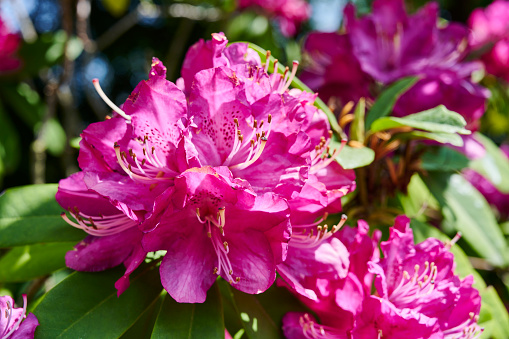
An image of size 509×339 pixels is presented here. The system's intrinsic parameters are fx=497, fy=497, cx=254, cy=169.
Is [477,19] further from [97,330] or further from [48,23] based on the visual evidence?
[48,23]

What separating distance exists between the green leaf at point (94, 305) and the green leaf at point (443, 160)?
2.48 feet

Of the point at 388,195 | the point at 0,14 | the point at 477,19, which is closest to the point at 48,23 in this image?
the point at 0,14

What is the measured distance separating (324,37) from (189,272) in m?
0.95

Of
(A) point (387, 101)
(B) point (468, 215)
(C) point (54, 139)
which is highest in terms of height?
(A) point (387, 101)

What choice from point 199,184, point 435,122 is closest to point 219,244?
point 199,184

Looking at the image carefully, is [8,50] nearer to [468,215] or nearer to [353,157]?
[353,157]

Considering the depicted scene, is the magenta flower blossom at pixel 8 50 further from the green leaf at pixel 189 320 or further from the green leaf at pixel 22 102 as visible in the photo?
the green leaf at pixel 189 320

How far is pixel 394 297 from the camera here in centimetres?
88

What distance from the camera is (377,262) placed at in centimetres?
88

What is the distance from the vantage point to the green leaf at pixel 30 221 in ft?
2.87

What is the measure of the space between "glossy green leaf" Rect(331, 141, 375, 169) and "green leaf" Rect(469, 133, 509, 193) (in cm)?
56

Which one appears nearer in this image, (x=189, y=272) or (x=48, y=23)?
(x=189, y=272)

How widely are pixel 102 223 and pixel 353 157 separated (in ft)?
1.52

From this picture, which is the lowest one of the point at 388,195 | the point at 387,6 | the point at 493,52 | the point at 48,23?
the point at 48,23
